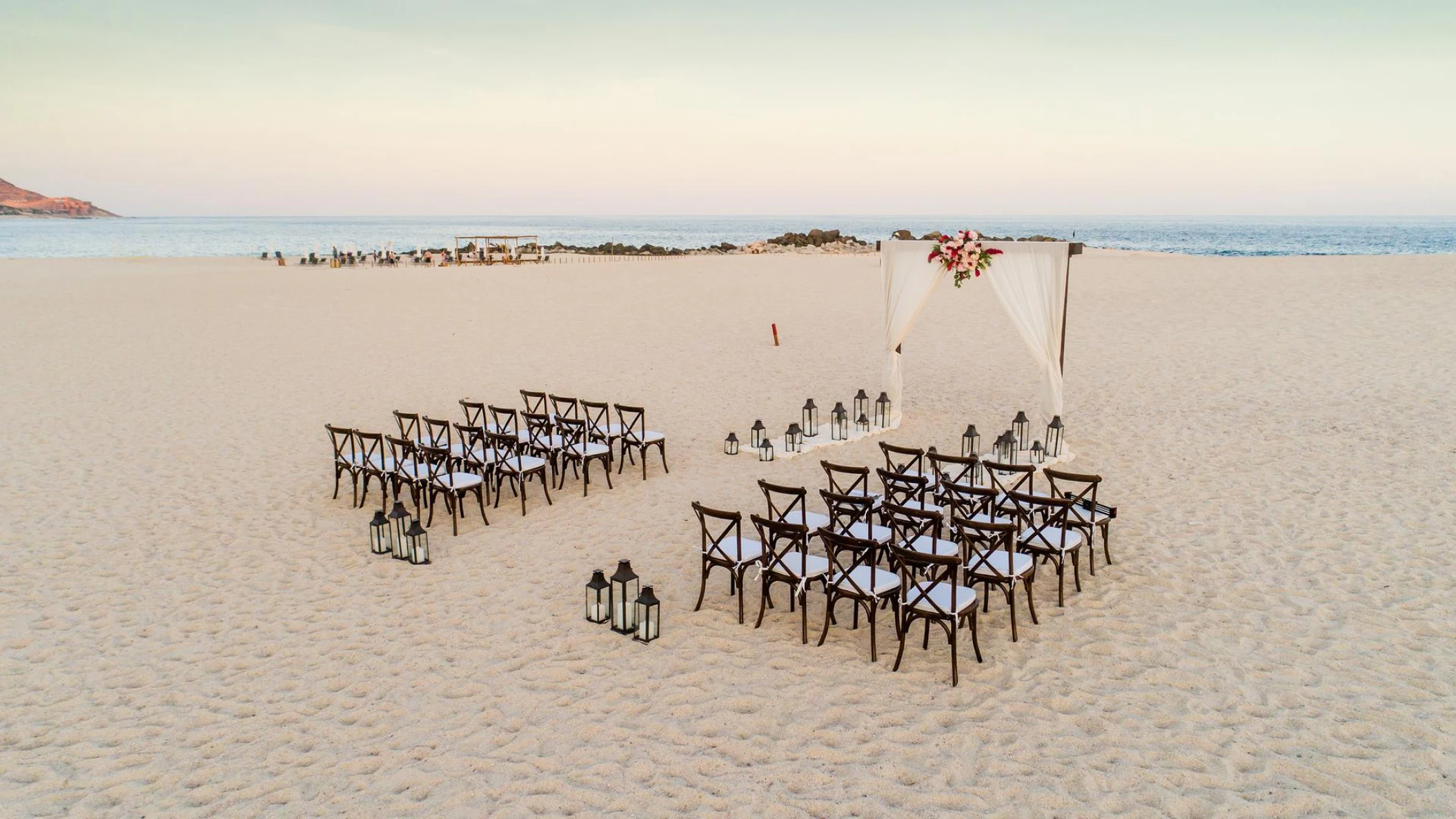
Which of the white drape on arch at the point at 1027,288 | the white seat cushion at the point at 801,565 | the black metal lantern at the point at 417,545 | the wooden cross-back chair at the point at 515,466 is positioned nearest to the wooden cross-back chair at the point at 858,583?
the white seat cushion at the point at 801,565

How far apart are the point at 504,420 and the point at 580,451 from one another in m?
4.48

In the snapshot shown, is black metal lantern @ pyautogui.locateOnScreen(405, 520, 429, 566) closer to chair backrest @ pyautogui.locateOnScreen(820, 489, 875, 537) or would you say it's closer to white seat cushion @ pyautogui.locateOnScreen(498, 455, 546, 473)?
A: white seat cushion @ pyautogui.locateOnScreen(498, 455, 546, 473)

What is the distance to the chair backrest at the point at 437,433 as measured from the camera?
855cm

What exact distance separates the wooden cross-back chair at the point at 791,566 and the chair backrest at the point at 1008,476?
1.61 metres

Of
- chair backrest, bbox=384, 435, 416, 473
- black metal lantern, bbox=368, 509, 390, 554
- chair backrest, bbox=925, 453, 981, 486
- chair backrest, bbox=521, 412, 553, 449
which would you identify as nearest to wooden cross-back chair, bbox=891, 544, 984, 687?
chair backrest, bbox=925, 453, 981, 486

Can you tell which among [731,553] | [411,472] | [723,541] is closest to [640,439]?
[411,472]

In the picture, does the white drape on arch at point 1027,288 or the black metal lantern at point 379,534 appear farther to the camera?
the white drape on arch at point 1027,288

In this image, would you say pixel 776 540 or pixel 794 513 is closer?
pixel 776 540

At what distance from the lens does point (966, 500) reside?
24.0 feet

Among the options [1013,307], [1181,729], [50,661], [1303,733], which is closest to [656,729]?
[1181,729]

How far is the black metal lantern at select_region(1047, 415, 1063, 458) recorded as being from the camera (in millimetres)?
9891

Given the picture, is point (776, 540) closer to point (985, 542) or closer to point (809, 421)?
point (985, 542)

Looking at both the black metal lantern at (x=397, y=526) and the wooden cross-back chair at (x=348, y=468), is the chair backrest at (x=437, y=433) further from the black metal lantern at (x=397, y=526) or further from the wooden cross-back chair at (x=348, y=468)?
the black metal lantern at (x=397, y=526)

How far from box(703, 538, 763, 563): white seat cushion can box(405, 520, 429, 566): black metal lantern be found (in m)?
2.50
